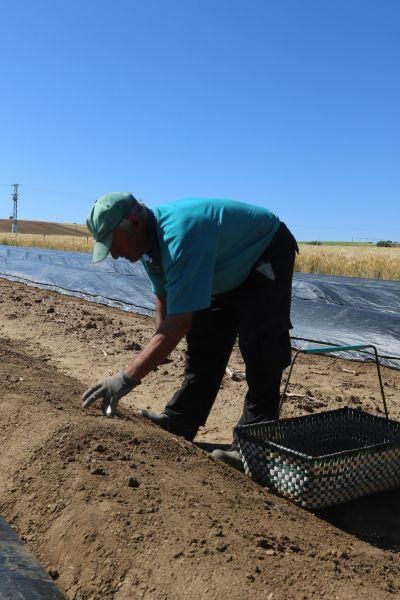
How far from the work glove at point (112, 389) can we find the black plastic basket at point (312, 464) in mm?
545

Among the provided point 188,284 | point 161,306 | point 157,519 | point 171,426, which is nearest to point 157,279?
point 161,306

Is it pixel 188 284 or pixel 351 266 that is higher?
pixel 188 284

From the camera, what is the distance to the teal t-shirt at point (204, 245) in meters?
2.50

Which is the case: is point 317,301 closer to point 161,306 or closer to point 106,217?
point 161,306

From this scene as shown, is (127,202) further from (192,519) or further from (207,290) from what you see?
(192,519)

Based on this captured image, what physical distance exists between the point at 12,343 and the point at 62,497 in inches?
166

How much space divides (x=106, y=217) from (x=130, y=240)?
0.51 ft

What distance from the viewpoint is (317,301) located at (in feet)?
28.5

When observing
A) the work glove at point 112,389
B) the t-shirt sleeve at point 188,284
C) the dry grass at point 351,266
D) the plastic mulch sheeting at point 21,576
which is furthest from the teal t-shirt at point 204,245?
the dry grass at point 351,266

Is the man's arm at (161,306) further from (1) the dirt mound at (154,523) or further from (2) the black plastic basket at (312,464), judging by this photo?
(2) the black plastic basket at (312,464)

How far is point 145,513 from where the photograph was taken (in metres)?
2.15

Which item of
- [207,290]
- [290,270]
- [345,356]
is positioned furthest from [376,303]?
[207,290]

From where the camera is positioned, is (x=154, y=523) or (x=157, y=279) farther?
(x=157, y=279)

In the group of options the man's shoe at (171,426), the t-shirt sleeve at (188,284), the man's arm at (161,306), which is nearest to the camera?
the t-shirt sleeve at (188,284)
